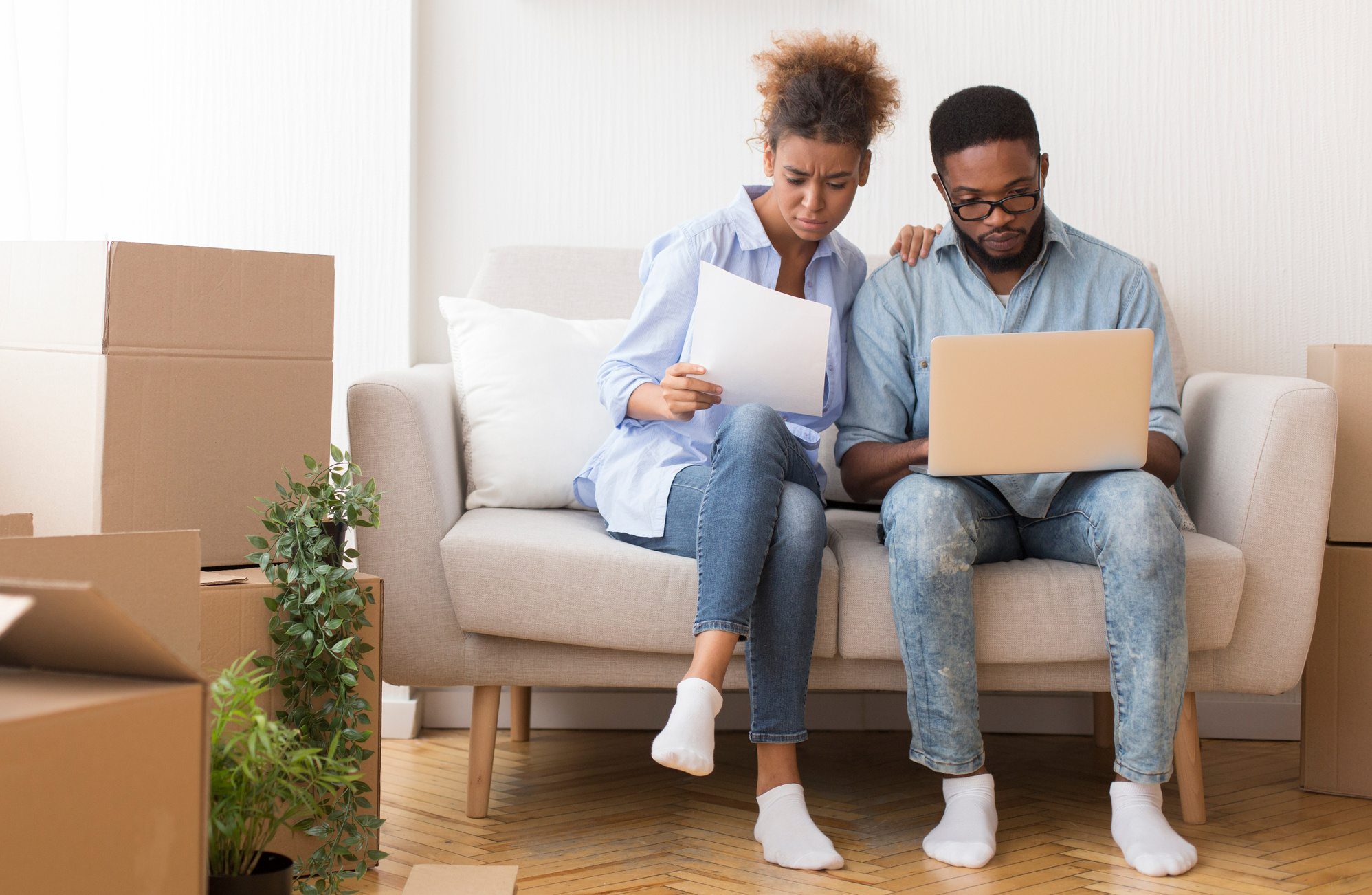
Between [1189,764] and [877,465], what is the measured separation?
1.90 feet

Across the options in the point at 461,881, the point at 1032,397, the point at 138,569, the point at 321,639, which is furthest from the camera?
the point at 1032,397

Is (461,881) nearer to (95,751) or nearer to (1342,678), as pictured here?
(95,751)

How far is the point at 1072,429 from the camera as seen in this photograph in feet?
4.49

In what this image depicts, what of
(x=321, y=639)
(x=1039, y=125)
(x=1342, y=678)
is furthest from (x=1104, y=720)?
(x=321, y=639)

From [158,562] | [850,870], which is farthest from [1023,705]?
[158,562]

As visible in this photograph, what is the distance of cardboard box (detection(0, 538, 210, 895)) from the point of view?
59 centimetres

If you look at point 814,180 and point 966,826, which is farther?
point 814,180

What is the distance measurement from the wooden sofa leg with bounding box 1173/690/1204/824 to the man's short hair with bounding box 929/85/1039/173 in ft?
2.61

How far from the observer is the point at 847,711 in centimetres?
210

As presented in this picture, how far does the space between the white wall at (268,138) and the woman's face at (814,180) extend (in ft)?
2.63

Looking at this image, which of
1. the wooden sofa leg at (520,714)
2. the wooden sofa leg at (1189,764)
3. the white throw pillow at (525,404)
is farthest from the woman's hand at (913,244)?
the wooden sofa leg at (520,714)

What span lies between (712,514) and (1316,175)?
1.49 m

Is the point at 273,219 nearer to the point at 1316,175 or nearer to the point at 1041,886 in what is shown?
the point at 1041,886

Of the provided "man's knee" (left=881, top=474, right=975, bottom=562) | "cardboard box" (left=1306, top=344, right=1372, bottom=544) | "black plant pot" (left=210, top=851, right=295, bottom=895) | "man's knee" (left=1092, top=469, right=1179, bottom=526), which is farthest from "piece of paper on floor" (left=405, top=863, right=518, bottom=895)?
"cardboard box" (left=1306, top=344, right=1372, bottom=544)
